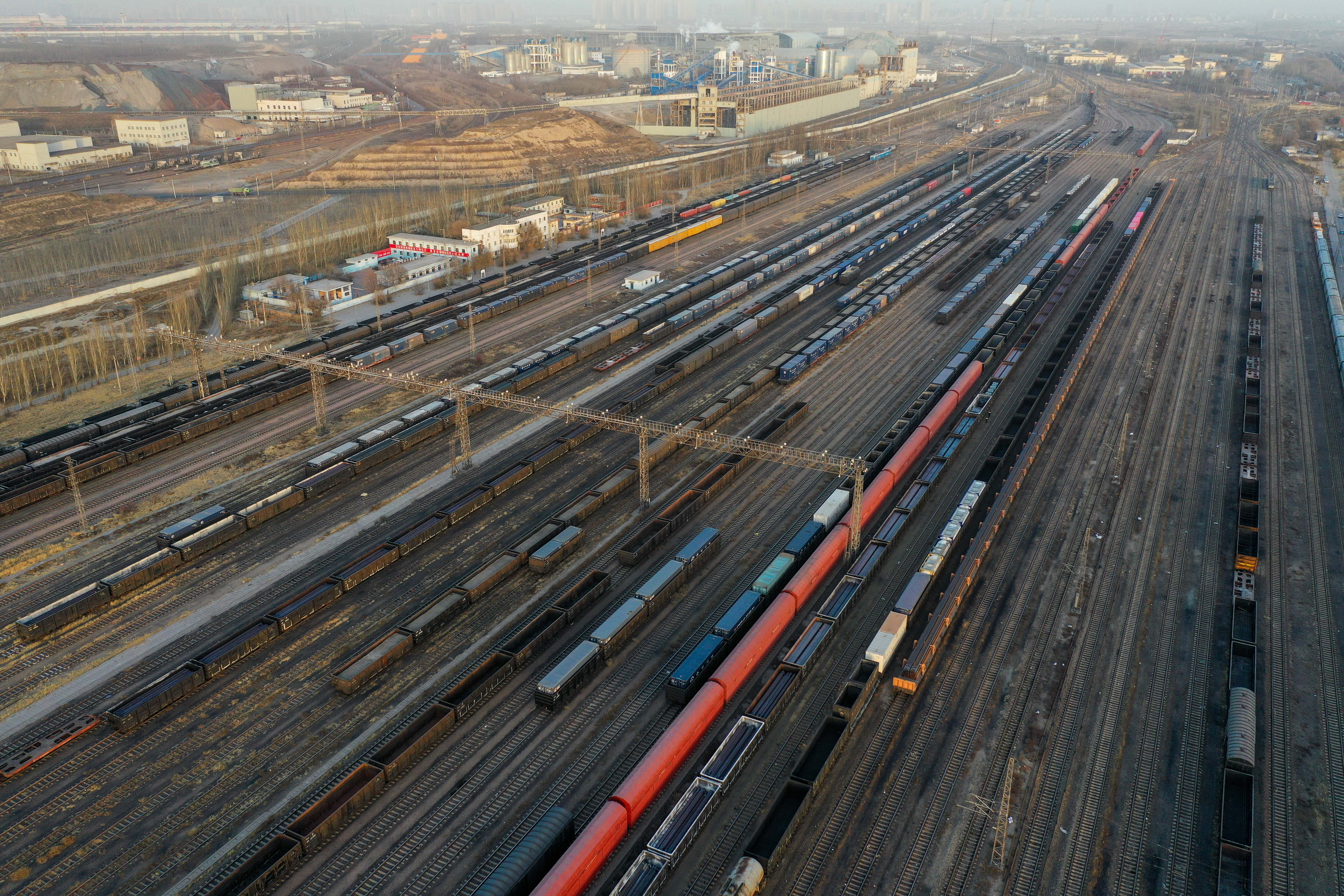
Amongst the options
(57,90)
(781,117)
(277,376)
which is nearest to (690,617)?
(277,376)

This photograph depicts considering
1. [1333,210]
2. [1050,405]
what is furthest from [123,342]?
[1333,210]

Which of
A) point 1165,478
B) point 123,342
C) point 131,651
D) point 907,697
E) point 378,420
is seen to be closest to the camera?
point 907,697

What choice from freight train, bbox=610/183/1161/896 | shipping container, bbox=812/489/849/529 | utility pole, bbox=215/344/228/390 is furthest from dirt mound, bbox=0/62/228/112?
freight train, bbox=610/183/1161/896

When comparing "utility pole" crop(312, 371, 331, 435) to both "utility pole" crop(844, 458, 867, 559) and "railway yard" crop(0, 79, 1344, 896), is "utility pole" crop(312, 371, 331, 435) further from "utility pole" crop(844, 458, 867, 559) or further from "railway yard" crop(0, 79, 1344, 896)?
"utility pole" crop(844, 458, 867, 559)

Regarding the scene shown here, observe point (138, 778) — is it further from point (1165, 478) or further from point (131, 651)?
point (1165, 478)

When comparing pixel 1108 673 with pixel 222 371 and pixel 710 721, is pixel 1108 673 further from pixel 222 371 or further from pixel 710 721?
pixel 222 371

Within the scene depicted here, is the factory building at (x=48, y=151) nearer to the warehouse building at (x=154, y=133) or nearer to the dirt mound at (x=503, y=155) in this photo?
the warehouse building at (x=154, y=133)
